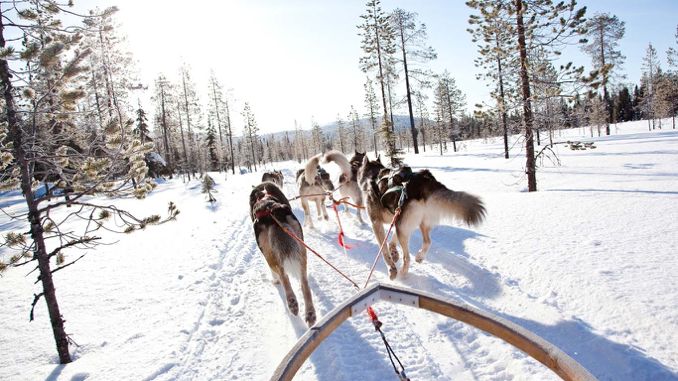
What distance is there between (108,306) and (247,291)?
2.41 metres

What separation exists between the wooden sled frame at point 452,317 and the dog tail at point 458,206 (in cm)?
247

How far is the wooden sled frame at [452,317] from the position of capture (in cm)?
184

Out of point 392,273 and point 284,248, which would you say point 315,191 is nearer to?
point 392,273

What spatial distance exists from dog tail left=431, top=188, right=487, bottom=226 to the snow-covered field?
1181 mm

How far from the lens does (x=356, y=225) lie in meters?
9.69

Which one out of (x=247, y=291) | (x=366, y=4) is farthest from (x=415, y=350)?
(x=366, y=4)

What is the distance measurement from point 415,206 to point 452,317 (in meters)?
3.22

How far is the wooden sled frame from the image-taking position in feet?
6.03

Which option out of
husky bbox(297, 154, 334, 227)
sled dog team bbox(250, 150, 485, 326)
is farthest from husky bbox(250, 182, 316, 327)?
husky bbox(297, 154, 334, 227)

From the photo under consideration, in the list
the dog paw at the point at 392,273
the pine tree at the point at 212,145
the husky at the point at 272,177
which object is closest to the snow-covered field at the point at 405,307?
the dog paw at the point at 392,273

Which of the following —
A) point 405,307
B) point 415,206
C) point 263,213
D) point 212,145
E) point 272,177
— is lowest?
point 405,307

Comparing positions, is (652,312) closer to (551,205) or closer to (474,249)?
(474,249)

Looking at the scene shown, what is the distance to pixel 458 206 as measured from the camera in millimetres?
4801

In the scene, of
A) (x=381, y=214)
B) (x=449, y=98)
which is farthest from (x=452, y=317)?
(x=449, y=98)
